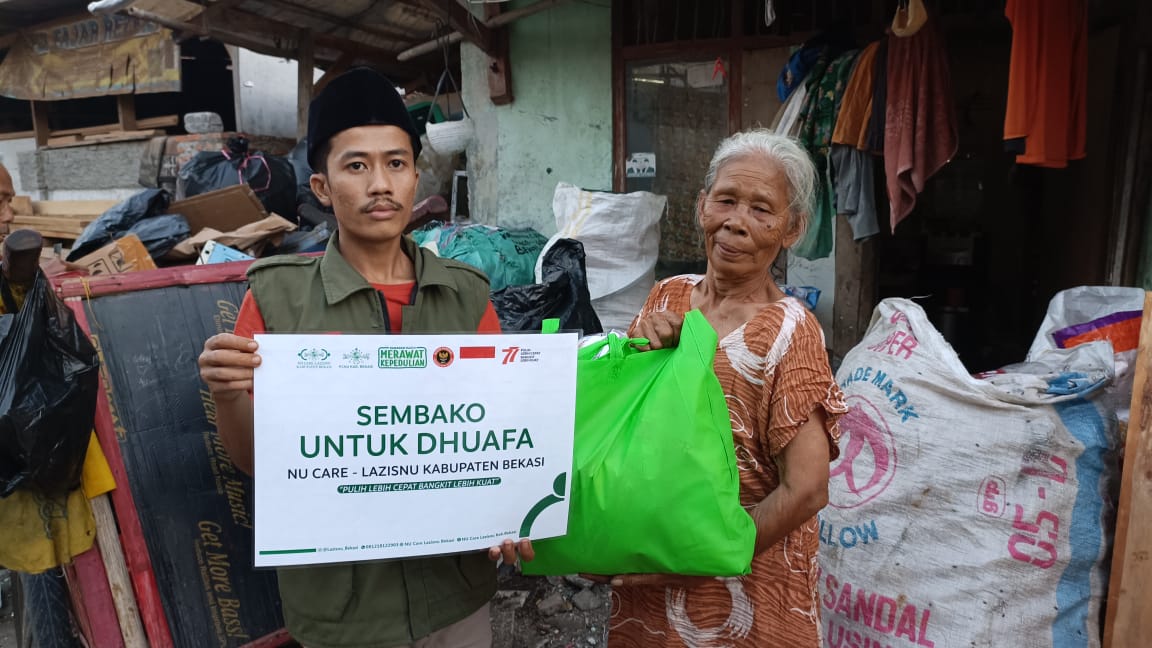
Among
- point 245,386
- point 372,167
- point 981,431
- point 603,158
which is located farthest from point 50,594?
point 603,158

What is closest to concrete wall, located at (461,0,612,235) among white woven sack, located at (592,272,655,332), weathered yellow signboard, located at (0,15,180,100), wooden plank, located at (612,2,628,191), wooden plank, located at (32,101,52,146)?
wooden plank, located at (612,2,628,191)

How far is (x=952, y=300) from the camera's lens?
5973 millimetres

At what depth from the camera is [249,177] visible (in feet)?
19.6

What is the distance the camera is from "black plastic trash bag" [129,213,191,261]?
445cm

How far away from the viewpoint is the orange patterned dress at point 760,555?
146 cm

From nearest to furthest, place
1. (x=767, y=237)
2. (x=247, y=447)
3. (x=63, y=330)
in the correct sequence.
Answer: (x=247, y=447) → (x=767, y=237) → (x=63, y=330)

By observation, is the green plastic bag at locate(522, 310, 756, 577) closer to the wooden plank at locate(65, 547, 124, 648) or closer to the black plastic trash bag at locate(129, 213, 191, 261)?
the wooden plank at locate(65, 547, 124, 648)

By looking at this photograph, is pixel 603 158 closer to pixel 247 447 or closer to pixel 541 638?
pixel 541 638

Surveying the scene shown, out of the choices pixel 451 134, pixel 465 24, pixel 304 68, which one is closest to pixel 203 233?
pixel 451 134

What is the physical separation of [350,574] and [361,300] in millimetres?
553

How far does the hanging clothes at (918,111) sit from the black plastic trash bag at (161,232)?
14.3ft

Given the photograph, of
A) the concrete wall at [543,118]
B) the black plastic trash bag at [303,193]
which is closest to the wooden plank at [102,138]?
the black plastic trash bag at [303,193]

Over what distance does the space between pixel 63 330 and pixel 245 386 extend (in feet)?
3.80

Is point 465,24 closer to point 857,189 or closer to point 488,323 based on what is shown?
point 857,189
